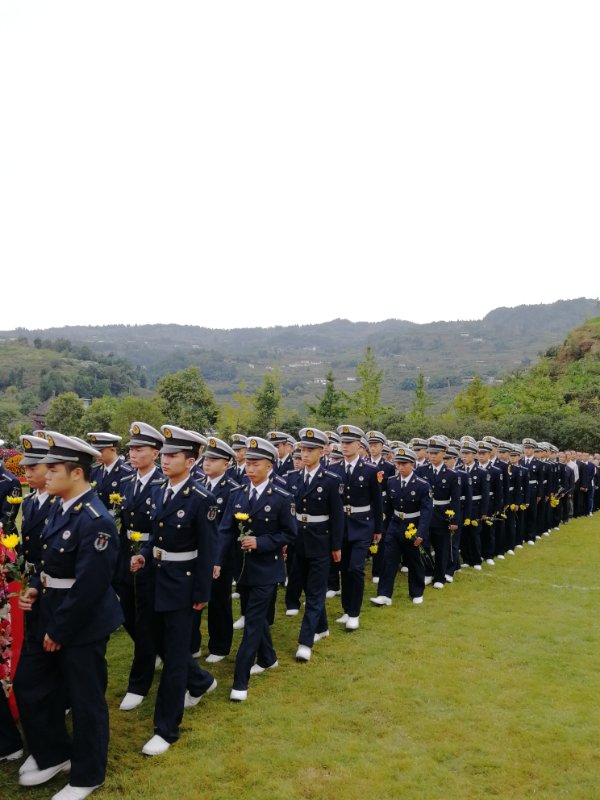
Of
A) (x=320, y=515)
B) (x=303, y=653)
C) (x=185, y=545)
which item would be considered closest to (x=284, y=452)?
(x=320, y=515)

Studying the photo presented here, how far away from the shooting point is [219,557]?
6938 mm

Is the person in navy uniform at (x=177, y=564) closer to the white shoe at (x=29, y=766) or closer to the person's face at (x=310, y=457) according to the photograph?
the white shoe at (x=29, y=766)

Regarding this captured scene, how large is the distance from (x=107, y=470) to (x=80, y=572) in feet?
12.5

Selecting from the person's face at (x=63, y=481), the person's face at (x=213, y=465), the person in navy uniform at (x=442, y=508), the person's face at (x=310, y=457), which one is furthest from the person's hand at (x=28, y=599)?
the person in navy uniform at (x=442, y=508)

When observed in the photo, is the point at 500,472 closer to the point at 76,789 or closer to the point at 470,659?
the point at 470,659

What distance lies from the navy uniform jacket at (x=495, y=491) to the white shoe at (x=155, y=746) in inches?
376

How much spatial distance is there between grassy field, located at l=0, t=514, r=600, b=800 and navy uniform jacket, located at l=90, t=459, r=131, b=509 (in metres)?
1.75

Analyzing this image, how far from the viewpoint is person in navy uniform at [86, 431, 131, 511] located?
798 cm

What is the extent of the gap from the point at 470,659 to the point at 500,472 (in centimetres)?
672

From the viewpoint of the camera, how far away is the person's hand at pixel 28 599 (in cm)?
473

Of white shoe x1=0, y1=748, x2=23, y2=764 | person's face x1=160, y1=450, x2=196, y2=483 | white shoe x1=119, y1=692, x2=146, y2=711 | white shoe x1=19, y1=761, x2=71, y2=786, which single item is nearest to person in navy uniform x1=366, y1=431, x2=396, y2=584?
white shoe x1=119, y1=692, x2=146, y2=711

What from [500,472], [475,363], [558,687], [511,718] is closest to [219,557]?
[511,718]

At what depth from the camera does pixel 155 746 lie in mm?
5168

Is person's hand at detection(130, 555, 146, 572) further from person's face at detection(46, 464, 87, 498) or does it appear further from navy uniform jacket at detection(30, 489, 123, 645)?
person's face at detection(46, 464, 87, 498)
